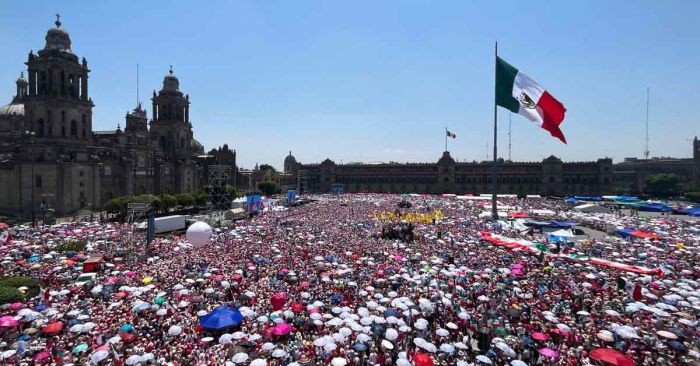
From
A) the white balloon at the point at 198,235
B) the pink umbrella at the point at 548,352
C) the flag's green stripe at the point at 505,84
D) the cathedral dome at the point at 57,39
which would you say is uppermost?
the cathedral dome at the point at 57,39

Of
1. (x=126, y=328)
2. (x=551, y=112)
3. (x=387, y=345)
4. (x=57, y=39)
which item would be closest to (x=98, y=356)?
(x=126, y=328)

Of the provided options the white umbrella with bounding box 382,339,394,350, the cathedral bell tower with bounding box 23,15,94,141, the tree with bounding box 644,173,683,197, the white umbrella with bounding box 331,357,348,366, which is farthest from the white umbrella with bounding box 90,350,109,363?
the tree with bounding box 644,173,683,197

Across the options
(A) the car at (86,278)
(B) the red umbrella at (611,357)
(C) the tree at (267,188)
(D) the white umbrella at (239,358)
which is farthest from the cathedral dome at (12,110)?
(B) the red umbrella at (611,357)

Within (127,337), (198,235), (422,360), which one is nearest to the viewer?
(422,360)

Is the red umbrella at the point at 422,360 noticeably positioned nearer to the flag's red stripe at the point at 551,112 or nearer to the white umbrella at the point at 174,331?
the white umbrella at the point at 174,331

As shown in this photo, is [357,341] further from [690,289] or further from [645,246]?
[645,246]

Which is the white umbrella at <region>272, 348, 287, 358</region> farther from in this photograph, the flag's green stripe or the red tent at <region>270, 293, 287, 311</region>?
the flag's green stripe

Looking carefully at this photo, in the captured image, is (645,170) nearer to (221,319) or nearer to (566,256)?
(566,256)
